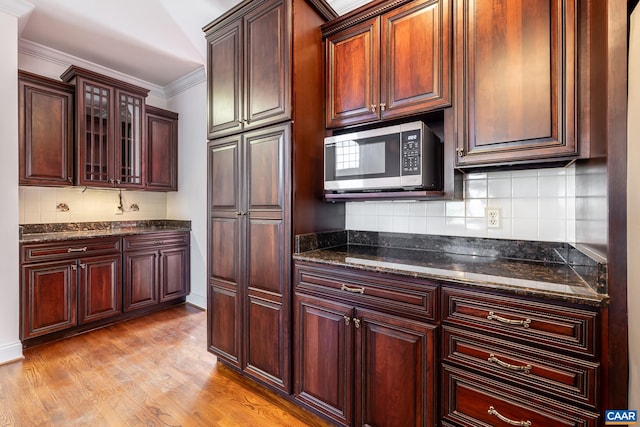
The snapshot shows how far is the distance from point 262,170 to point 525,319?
1.55 m

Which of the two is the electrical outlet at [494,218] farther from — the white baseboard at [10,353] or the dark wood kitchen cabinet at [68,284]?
the white baseboard at [10,353]

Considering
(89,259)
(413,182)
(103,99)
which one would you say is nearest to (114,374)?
(89,259)

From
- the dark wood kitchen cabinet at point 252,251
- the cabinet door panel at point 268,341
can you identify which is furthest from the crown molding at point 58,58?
the cabinet door panel at point 268,341

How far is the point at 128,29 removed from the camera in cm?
281

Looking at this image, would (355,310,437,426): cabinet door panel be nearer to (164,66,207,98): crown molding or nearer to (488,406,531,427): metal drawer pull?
(488,406,531,427): metal drawer pull

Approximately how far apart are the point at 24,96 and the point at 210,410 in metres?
3.11

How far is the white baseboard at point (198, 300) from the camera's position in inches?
141

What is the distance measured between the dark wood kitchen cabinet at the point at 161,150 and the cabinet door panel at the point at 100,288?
1030 mm

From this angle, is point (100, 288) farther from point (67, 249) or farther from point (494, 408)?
point (494, 408)

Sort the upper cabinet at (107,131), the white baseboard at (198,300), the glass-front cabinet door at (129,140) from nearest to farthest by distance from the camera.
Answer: the upper cabinet at (107,131)
the glass-front cabinet door at (129,140)
the white baseboard at (198,300)

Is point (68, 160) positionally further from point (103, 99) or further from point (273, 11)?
point (273, 11)

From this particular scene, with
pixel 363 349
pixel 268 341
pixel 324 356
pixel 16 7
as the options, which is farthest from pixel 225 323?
pixel 16 7

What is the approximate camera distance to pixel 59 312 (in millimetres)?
2672

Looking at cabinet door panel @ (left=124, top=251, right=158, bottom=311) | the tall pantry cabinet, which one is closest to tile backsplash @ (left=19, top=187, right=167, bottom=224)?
cabinet door panel @ (left=124, top=251, right=158, bottom=311)
